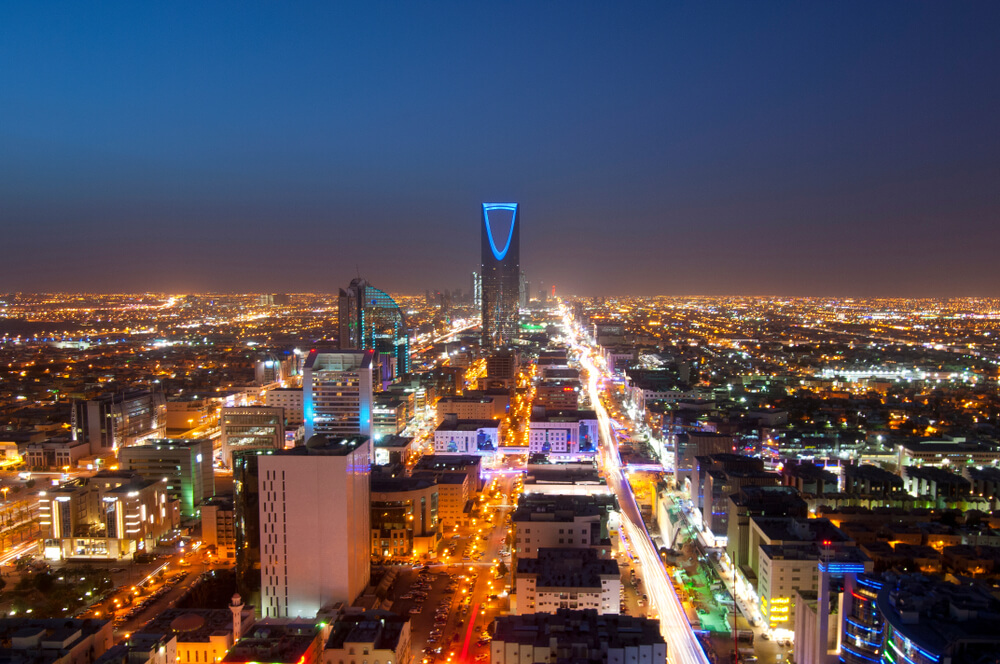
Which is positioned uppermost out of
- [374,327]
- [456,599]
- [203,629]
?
[374,327]

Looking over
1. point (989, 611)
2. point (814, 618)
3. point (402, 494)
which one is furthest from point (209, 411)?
point (989, 611)

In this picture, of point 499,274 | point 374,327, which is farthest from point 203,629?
point 499,274

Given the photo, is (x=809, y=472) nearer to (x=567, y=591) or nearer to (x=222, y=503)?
(x=567, y=591)

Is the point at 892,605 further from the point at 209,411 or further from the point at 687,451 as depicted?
the point at 209,411

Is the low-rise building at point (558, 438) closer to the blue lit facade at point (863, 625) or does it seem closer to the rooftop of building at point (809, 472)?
the rooftop of building at point (809, 472)

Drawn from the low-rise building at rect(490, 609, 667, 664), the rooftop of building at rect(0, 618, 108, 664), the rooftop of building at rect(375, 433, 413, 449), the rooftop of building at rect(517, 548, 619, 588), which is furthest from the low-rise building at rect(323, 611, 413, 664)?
the rooftop of building at rect(375, 433, 413, 449)

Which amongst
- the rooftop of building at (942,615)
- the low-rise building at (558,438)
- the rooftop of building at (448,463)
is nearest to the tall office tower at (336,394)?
the rooftop of building at (448,463)

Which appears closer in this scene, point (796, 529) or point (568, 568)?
point (568, 568)
